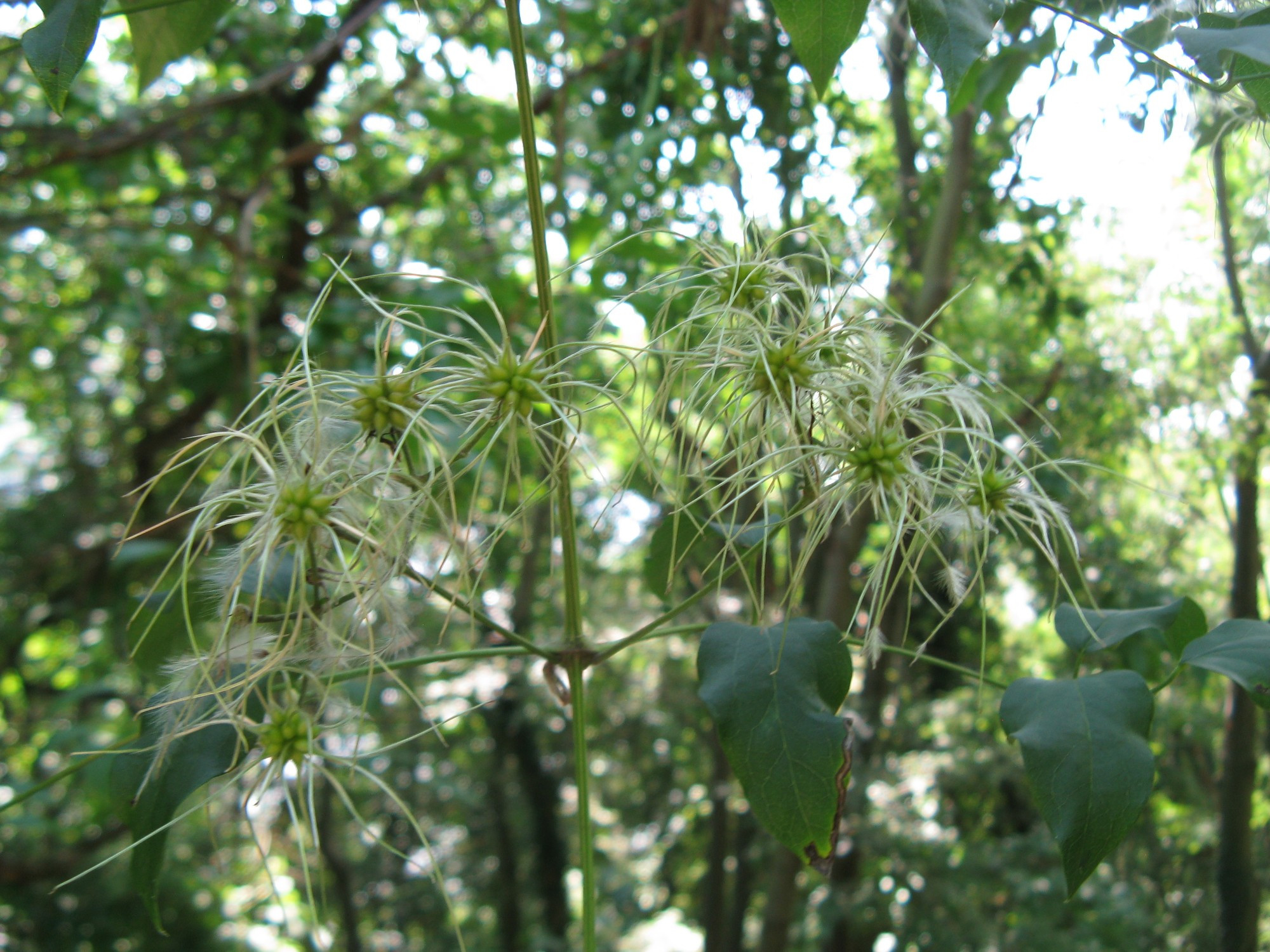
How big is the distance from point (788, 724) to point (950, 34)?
37 cm

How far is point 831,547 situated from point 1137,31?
83cm

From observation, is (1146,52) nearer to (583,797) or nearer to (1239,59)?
(1239,59)

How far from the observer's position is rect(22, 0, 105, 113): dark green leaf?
20.7 inches

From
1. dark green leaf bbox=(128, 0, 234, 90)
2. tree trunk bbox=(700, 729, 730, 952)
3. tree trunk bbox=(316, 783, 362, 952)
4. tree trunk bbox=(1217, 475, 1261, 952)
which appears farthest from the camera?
tree trunk bbox=(316, 783, 362, 952)

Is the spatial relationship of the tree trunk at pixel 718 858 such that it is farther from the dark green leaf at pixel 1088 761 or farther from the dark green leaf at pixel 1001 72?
the dark green leaf at pixel 1088 761

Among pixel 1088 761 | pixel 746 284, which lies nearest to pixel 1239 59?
pixel 746 284

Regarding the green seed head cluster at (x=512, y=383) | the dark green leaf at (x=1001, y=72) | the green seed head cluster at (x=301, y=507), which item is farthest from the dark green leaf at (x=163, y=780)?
the dark green leaf at (x=1001, y=72)

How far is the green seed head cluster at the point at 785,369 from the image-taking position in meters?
0.54

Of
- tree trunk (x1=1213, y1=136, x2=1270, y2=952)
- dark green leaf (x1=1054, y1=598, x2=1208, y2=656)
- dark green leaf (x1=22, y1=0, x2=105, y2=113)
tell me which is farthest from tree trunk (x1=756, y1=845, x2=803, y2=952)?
dark green leaf (x1=22, y1=0, x2=105, y2=113)

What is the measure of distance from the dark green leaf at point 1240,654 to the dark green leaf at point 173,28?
78 centimetres

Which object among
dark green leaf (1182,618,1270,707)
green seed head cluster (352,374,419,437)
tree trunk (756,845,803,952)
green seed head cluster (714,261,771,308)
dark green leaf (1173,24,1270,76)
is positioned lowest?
tree trunk (756,845,803,952)

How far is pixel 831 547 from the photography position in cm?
135

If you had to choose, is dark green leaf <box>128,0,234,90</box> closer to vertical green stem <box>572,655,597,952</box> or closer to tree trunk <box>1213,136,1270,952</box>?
vertical green stem <box>572,655,597,952</box>

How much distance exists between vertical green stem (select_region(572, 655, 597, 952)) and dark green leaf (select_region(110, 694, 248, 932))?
18 centimetres
